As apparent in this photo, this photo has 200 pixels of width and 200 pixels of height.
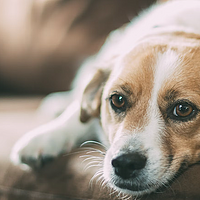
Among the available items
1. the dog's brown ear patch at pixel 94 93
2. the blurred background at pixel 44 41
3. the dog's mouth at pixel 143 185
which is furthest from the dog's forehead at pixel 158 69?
the blurred background at pixel 44 41

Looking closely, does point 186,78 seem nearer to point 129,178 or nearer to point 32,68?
point 129,178

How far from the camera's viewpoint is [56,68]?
2.78 meters

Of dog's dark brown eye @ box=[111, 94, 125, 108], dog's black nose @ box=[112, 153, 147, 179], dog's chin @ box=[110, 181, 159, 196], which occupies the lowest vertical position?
dog's chin @ box=[110, 181, 159, 196]

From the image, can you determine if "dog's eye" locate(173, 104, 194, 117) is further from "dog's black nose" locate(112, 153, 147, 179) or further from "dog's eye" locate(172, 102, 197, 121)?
"dog's black nose" locate(112, 153, 147, 179)

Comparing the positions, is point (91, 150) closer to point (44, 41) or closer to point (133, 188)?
point (133, 188)

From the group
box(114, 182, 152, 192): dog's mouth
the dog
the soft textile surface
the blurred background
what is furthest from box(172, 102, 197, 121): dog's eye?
the blurred background

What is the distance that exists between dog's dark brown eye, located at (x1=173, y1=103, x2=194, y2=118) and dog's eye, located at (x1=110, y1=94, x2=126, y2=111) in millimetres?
266

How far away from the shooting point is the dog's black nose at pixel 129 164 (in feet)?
4.02

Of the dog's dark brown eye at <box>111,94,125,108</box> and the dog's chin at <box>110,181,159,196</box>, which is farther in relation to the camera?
the dog's dark brown eye at <box>111,94,125,108</box>

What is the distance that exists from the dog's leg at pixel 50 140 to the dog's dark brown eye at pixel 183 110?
0.64 m

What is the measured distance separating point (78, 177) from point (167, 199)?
1.35 feet

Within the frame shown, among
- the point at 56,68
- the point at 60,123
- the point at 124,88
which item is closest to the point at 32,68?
the point at 56,68

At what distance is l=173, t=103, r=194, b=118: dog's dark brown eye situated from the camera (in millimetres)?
1337

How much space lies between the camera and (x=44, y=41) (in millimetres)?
2789
